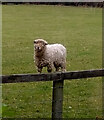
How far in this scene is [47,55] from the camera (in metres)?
11.0

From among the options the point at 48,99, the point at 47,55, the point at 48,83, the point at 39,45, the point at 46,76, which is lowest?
the point at 48,99

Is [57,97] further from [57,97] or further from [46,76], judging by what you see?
[46,76]

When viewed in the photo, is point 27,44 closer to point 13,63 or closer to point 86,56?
point 86,56

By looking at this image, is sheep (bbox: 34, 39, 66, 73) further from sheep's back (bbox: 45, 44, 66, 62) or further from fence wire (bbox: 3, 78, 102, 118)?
fence wire (bbox: 3, 78, 102, 118)

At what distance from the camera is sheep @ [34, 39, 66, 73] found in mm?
10781

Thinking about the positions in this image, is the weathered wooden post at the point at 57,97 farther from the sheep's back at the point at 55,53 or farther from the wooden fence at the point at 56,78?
the sheep's back at the point at 55,53

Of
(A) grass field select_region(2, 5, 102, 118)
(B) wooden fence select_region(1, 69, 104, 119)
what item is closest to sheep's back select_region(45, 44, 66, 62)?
(A) grass field select_region(2, 5, 102, 118)

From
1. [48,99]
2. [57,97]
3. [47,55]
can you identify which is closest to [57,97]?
[57,97]

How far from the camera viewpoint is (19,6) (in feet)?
168

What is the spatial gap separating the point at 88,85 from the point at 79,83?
32 cm

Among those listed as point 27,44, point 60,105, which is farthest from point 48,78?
point 27,44

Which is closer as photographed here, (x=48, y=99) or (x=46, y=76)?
(x=46, y=76)

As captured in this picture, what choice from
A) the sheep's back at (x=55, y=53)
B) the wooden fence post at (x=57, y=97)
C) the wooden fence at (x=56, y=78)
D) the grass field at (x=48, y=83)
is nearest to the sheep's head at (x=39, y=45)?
the sheep's back at (x=55, y=53)

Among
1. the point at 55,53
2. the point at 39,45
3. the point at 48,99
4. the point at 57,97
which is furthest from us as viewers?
the point at 55,53
